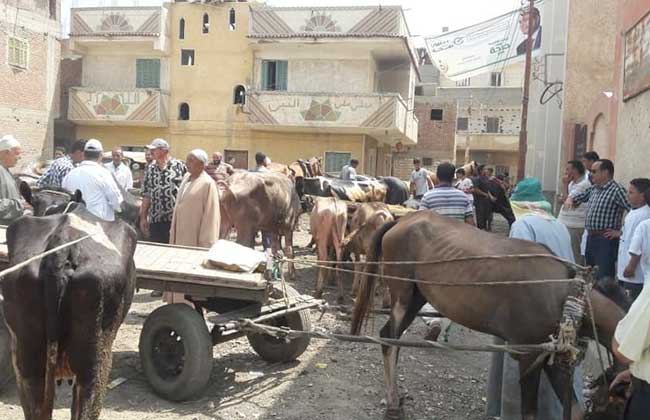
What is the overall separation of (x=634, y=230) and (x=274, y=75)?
23621mm

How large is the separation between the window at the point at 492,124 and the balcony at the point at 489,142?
3.24 feet

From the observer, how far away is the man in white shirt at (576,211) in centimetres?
838

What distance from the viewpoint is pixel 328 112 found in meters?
26.1

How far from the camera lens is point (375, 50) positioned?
26828 mm

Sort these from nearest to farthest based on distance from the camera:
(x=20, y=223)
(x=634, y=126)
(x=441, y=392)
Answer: (x=20, y=223), (x=441, y=392), (x=634, y=126)

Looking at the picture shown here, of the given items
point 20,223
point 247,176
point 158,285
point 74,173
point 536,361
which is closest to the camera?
point 20,223

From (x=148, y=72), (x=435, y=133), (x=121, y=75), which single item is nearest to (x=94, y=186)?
(x=148, y=72)

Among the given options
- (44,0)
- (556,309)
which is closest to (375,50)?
(44,0)

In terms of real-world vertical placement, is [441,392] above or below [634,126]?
below

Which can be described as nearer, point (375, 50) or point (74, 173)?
point (74, 173)

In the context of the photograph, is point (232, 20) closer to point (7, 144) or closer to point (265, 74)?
point (265, 74)

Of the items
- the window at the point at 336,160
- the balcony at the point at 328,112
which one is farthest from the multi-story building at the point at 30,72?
the window at the point at 336,160

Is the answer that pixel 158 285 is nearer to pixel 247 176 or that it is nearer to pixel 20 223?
pixel 20 223

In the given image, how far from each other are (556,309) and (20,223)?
327 cm
